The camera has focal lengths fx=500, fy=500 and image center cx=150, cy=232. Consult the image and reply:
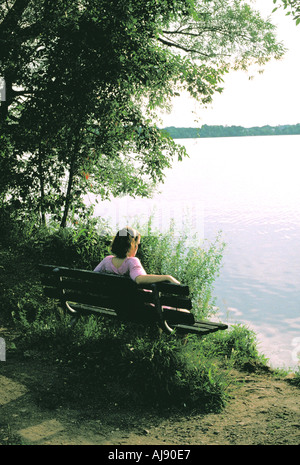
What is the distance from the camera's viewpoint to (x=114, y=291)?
15.9 ft

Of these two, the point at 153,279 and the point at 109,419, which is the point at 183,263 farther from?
the point at 109,419

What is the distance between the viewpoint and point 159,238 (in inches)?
355

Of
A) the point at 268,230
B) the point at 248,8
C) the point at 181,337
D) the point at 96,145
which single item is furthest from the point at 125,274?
the point at 268,230

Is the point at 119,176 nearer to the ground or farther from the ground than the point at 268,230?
farther from the ground

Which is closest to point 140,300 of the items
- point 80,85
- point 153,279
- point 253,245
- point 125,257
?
point 153,279

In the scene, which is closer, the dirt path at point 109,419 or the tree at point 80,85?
the dirt path at point 109,419

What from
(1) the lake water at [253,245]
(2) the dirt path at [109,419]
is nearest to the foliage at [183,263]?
(1) the lake water at [253,245]

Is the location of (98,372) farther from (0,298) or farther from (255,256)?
(255,256)

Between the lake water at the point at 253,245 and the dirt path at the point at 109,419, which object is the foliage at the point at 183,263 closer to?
the lake water at the point at 253,245

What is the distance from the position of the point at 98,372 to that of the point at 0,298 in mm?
2503

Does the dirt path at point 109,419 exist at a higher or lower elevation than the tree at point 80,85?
lower

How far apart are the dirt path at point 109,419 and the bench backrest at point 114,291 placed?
76 centimetres

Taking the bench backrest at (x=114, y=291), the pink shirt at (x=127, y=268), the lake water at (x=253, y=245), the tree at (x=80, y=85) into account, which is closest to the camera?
the bench backrest at (x=114, y=291)

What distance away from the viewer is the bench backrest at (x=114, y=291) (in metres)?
4.58
